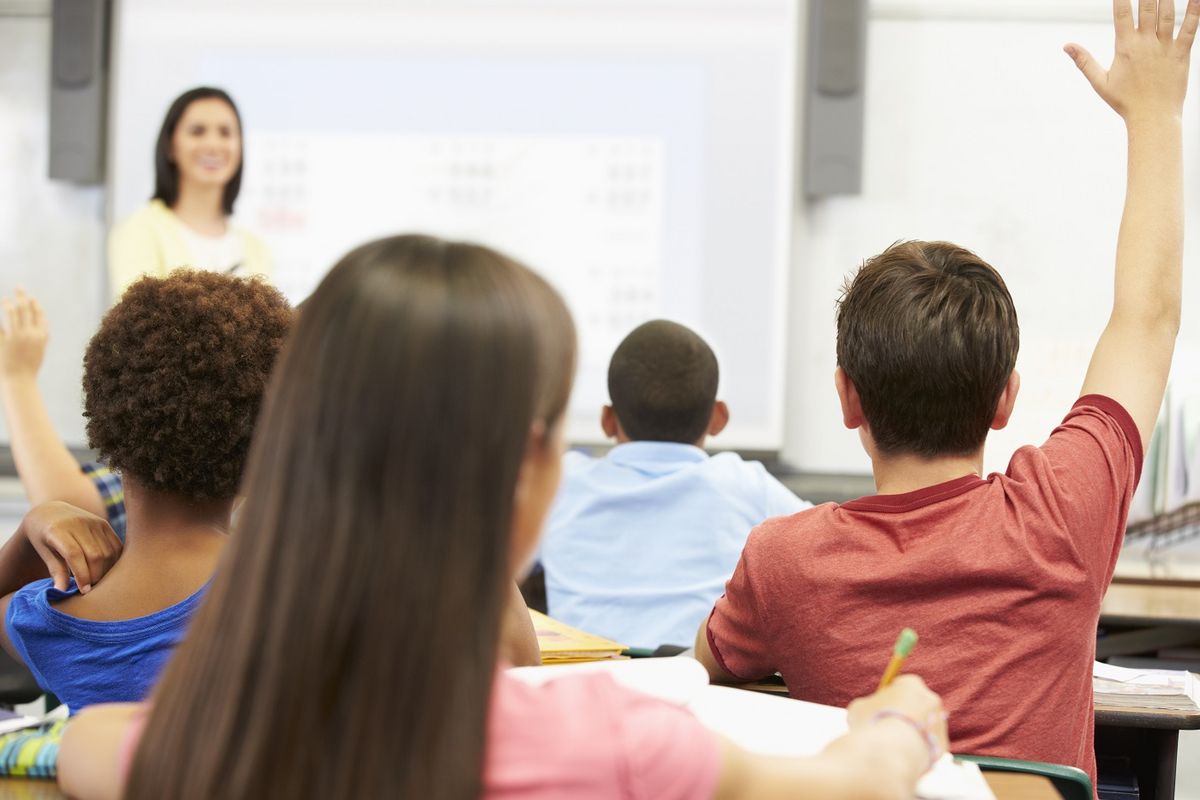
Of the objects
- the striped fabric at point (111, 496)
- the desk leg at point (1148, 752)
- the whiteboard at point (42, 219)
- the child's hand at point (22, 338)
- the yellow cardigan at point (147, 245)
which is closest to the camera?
the desk leg at point (1148, 752)

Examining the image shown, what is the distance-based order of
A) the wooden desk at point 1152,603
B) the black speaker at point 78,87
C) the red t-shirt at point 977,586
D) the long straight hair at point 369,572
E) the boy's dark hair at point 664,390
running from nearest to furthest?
the long straight hair at point 369,572
the red t-shirt at point 977,586
the wooden desk at point 1152,603
the boy's dark hair at point 664,390
the black speaker at point 78,87

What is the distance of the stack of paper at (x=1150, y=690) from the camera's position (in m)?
1.36

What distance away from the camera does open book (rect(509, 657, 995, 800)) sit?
0.89m

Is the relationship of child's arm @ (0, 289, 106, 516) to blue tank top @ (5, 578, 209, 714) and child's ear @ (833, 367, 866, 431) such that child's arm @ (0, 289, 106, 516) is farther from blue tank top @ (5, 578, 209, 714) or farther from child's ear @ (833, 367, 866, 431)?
child's ear @ (833, 367, 866, 431)

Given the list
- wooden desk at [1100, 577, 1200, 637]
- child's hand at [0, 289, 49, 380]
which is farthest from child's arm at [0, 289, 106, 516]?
wooden desk at [1100, 577, 1200, 637]

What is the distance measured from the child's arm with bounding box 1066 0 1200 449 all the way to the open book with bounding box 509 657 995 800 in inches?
19.9

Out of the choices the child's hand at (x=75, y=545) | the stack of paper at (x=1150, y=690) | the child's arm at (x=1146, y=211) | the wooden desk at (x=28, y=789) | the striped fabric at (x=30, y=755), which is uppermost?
the child's arm at (x=1146, y=211)

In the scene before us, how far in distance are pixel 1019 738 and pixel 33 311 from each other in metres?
1.53

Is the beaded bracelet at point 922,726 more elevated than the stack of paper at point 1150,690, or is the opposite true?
the beaded bracelet at point 922,726

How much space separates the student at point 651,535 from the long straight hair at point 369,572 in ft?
4.68

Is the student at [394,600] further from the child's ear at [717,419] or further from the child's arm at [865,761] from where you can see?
the child's ear at [717,419]

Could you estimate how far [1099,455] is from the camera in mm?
1200

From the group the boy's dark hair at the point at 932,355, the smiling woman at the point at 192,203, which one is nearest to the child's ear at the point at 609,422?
the boy's dark hair at the point at 932,355

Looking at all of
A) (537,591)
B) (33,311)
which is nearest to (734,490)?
(537,591)
